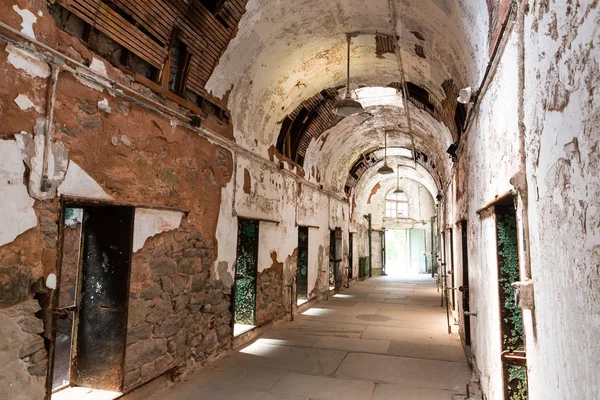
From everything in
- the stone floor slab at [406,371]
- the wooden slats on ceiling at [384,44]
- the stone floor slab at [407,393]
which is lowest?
the stone floor slab at [407,393]

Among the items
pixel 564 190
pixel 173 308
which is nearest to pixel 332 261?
pixel 173 308

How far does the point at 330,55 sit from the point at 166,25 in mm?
3139

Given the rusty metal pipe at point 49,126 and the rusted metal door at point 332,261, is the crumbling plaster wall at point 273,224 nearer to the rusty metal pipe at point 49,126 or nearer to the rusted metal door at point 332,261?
the rusted metal door at point 332,261

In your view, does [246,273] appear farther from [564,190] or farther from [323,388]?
[564,190]

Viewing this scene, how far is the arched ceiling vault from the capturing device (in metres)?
4.40

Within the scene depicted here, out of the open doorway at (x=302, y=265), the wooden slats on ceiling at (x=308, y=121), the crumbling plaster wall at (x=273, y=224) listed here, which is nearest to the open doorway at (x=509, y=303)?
the crumbling plaster wall at (x=273, y=224)

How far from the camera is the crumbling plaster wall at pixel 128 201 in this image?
2.68 metres

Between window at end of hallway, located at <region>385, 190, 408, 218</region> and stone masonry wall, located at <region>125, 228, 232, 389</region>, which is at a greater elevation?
window at end of hallway, located at <region>385, 190, 408, 218</region>

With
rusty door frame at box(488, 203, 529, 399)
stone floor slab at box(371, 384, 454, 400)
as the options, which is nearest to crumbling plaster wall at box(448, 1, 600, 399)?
rusty door frame at box(488, 203, 529, 399)

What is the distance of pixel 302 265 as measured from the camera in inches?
365

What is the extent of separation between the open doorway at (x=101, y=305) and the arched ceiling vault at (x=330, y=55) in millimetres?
2184

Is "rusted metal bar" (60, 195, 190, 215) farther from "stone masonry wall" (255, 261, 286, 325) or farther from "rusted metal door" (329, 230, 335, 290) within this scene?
"rusted metal door" (329, 230, 335, 290)

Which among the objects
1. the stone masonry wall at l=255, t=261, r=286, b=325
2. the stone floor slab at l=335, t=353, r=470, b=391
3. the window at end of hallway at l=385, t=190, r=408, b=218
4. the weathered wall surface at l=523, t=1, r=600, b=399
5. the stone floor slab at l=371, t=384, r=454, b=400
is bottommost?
the stone floor slab at l=371, t=384, r=454, b=400

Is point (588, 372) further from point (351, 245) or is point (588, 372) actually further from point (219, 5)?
point (351, 245)
